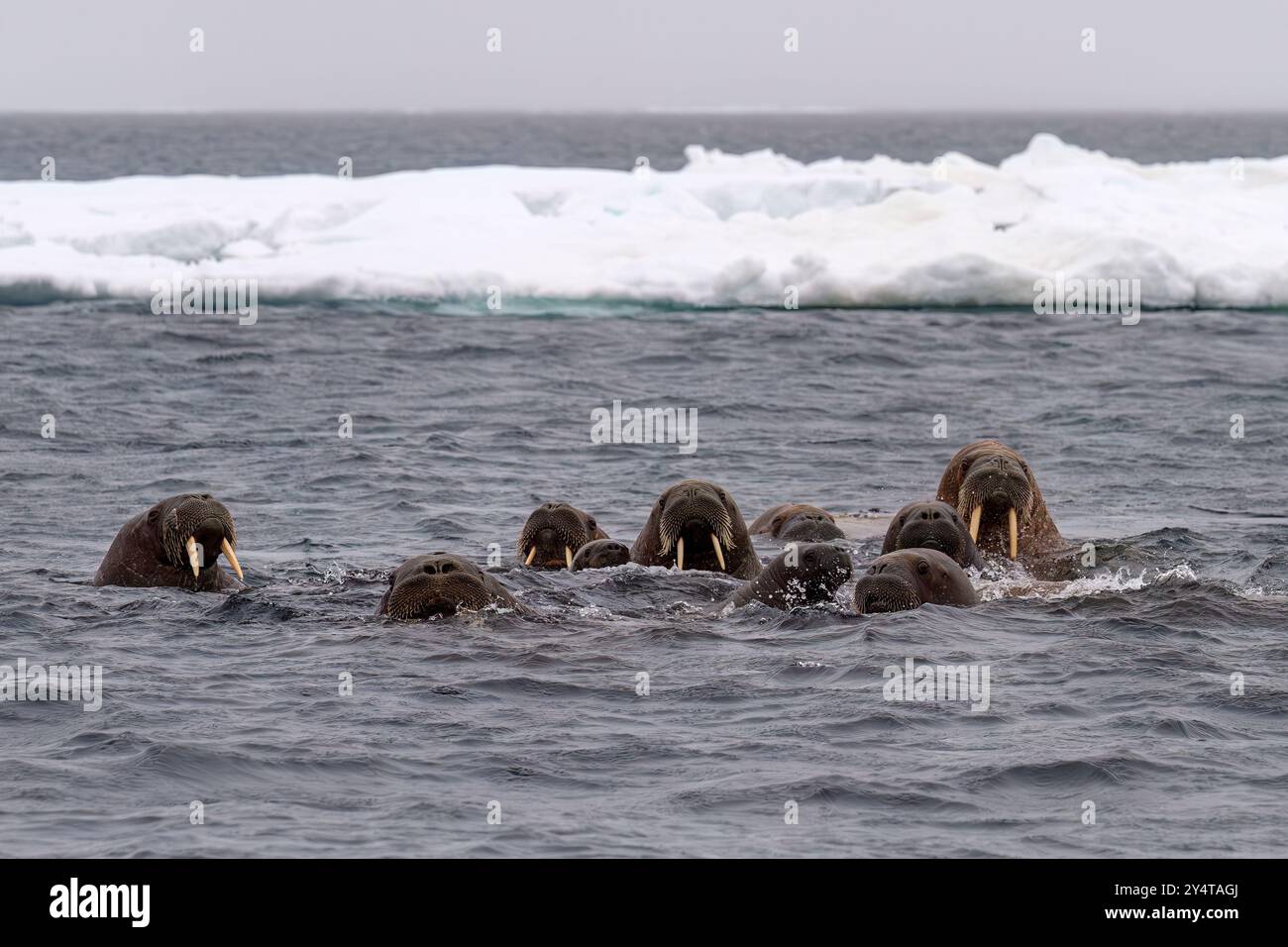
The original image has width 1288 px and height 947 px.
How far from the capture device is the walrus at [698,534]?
41.5ft

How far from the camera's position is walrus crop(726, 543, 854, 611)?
1144cm

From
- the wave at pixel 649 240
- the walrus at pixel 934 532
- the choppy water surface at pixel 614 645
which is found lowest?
the choppy water surface at pixel 614 645

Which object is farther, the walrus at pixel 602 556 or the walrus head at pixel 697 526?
the walrus at pixel 602 556

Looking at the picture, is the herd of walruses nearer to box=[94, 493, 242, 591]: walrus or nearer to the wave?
box=[94, 493, 242, 591]: walrus

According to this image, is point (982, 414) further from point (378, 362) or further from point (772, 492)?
point (378, 362)

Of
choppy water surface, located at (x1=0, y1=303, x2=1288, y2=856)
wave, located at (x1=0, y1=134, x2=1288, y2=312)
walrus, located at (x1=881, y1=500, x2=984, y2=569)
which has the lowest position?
choppy water surface, located at (x1=0, y1=303, x2=1288, y2=856)

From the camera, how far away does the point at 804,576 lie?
11453 millimetres

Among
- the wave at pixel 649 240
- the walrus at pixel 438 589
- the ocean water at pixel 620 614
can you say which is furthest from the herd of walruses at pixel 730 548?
the wave at pixel 649 240

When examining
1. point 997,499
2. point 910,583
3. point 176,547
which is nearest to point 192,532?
point 176,547

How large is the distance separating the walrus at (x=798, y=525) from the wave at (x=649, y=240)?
41.5 ft

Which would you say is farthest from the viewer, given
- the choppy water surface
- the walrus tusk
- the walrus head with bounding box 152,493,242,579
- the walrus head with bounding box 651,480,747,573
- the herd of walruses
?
the walrus head with bounding box 651,480,747,573

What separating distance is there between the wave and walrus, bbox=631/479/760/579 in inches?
587

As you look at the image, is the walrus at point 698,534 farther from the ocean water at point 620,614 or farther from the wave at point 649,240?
the wave at point 649,240

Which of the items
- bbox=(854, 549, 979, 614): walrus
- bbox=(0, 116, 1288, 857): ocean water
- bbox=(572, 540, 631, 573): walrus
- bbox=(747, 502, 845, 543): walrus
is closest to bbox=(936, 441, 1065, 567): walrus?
bbox=(0, 116, 1288, 857): ocean water
